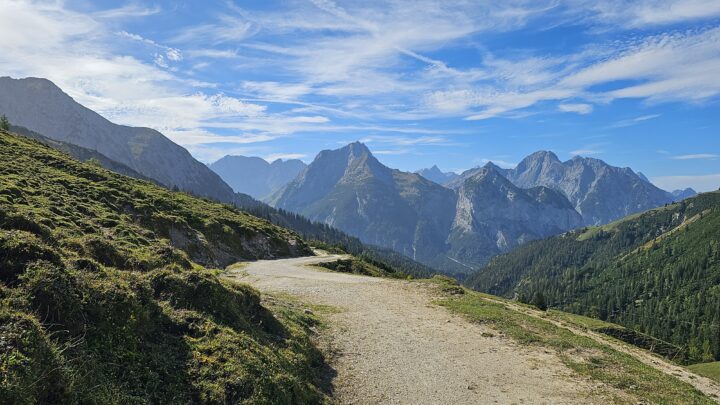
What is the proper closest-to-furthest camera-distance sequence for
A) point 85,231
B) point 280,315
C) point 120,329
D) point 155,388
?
point 155,388 → point 120,329 → point 280,315 → point 85,231

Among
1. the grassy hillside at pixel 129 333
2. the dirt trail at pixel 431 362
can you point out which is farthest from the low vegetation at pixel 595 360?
the grassy hillside at pixel 129 333

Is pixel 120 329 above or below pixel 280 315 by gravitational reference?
above

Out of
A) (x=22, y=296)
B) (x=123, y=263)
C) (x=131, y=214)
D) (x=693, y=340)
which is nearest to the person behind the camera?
(x=22, y=296)

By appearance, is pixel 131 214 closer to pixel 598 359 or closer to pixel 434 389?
pixel 434 389

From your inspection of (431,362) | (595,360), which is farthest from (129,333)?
(595,360)

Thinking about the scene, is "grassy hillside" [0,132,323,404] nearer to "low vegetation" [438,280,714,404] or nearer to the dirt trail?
the dirt trail

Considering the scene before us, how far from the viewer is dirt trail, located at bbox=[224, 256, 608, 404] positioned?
1747cm

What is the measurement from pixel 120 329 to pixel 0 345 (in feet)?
12.6

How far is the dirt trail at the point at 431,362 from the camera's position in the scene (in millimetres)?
17469

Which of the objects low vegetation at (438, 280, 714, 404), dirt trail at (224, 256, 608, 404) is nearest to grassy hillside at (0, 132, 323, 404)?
dirt trail at (224, 256, 608, 404)

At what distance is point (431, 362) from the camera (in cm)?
2098

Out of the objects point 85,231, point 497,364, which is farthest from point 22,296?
point 497,364

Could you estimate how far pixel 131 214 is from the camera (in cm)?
5228

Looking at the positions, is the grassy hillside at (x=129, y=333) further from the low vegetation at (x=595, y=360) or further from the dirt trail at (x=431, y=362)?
the low vegetation at (x=595, y=360)
